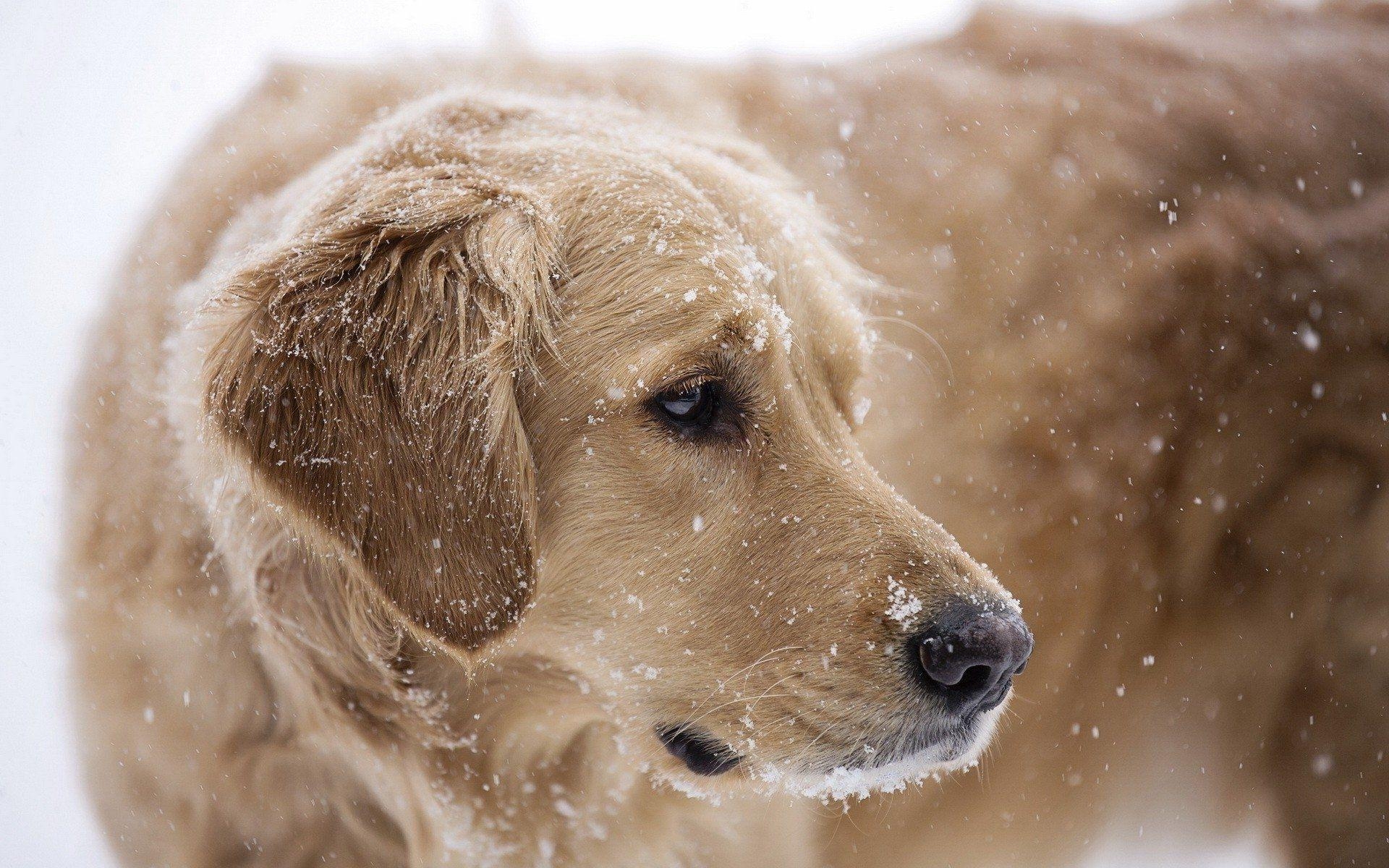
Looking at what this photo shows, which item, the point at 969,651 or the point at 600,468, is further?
the point at 600,468

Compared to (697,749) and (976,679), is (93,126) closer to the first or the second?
(697,749)

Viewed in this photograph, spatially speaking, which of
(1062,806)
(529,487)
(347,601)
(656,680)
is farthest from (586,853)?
(1062,806)

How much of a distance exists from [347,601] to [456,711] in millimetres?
363

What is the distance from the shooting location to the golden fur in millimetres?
2070

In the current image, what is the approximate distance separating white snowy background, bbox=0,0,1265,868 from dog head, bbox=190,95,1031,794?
3.96 ft

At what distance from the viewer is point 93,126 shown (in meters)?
3.88

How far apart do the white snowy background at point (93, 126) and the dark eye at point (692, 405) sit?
1755mm

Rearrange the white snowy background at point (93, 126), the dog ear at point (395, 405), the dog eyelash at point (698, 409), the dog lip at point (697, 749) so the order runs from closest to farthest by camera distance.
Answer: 1. the dog ear at point (395, 405)
2. the dog eyelash at point (698, 409)
3. the dog lip at point (697, 749)
4. the white snowy background at point (93, 126)

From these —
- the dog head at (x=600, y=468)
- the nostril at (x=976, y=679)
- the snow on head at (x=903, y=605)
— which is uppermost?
the dog head at (x=600, y=468)

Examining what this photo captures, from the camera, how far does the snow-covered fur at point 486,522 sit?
6.61ft

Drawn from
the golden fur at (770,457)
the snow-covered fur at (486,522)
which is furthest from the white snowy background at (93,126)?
the snow-covered fur at (486,522)

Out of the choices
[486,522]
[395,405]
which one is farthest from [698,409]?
[395,405]

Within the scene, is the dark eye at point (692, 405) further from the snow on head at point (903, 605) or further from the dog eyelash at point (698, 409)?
the snow on head at point (903, 605)

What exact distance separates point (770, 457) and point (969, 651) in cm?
54
